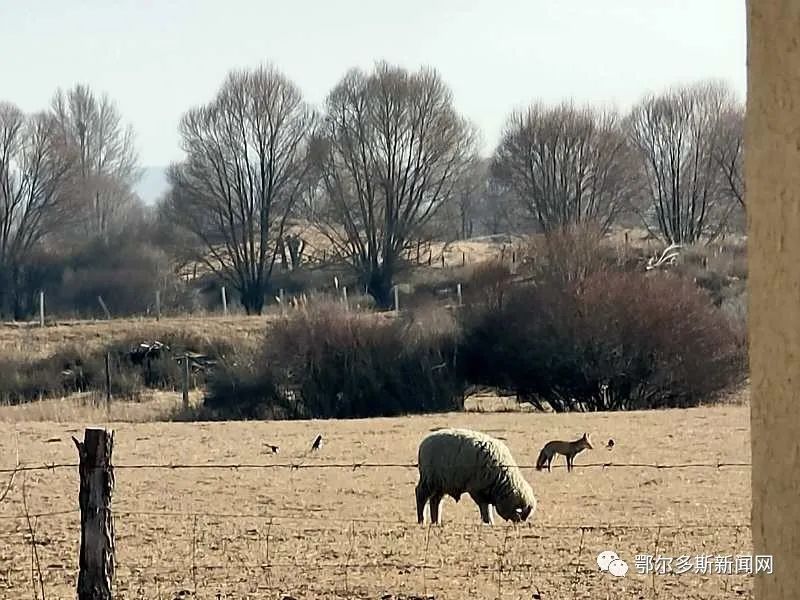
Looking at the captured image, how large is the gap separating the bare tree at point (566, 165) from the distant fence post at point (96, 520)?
50804 millimetres

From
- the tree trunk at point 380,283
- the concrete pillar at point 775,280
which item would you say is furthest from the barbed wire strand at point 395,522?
the tree trunk at point 380,283

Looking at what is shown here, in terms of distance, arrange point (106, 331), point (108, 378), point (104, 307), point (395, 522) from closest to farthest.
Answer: point (395, 522)
point (108, 378)
point (106, 331)
point (104, 307)

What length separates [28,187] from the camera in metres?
57.8

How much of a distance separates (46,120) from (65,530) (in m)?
52.9

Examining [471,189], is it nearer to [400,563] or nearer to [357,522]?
[357,522]

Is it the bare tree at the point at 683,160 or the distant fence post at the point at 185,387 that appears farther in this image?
the bare tree at the point at 683,160

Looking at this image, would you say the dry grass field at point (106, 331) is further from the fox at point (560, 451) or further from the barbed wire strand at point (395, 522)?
the barbed wire strand at point (395, 522)

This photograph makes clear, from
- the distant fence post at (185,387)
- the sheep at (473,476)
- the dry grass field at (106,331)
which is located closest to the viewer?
the sheep at (473,476)

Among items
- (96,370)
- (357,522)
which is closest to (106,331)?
(96,370)

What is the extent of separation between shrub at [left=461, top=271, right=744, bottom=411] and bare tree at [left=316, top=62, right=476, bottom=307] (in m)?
17.9

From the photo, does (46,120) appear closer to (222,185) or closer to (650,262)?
(222,185)

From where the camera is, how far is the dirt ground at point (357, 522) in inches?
321

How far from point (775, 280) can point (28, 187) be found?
58608 mm

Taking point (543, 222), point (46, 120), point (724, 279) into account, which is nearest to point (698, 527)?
point (724, 279)
